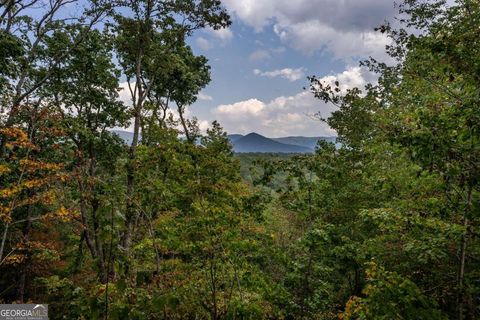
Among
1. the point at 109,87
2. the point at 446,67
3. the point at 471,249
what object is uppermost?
the point at 109,87

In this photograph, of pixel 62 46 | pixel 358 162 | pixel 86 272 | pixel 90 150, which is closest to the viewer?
pixel 358 162

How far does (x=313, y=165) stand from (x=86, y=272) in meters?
18.0

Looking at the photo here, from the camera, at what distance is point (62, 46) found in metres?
16.0

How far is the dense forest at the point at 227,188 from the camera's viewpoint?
451 centimetres

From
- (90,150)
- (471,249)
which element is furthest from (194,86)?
(471,249)

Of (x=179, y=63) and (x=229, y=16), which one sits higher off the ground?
(x=229, y=16)

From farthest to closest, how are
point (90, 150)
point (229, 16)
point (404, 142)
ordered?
point (90, 150), point (229, 16), point (404, 142)

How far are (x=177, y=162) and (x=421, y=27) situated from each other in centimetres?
1459

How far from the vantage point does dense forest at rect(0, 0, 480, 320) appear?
14.8ft

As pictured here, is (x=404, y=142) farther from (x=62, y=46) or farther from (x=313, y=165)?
(x=62, y=46)

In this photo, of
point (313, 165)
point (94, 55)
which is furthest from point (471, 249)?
point (94, 55)

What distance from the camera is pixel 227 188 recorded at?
929cm

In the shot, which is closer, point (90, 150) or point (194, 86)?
point (90, 150)

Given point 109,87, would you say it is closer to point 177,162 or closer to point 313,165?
point 177,162
